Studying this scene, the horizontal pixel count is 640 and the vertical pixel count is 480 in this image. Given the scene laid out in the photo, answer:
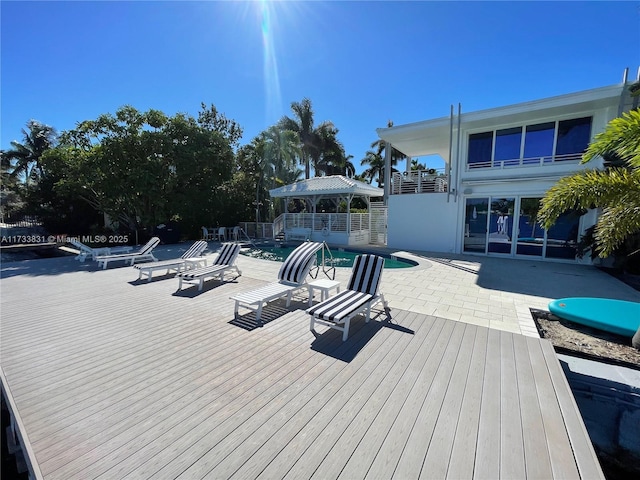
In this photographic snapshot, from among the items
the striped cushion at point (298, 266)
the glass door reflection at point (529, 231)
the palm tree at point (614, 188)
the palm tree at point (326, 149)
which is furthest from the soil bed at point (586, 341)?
the palm tree at point (326, 149)

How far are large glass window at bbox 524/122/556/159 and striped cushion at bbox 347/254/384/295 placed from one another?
10.3m

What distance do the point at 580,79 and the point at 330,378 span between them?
44.9 feet

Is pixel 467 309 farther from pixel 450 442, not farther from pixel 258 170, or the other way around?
pixel 258 170

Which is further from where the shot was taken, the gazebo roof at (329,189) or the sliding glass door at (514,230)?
the gazebo roof at (329,189)

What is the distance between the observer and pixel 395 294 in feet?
21.4

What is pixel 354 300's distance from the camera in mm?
4703

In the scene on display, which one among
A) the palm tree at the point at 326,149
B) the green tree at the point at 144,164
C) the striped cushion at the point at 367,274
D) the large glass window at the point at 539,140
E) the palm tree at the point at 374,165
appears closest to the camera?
the striped cushion at the point at 367,274

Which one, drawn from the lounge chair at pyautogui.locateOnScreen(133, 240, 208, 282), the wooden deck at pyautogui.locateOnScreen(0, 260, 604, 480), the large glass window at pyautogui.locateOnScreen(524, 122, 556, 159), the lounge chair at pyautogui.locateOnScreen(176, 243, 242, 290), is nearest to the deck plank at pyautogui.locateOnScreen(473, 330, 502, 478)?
the wooden deck at pyautogui.locateOnScreen(0, 260, 604, 480)

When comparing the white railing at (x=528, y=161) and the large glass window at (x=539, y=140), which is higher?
the large glass window at (x=539, y=140)

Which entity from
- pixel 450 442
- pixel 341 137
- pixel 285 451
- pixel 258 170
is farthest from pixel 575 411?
pixel 341 137

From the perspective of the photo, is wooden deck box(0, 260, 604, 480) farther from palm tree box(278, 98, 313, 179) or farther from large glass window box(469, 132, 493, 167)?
palm tree box(278, 98, 313, 179)

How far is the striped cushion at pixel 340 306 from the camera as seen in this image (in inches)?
161

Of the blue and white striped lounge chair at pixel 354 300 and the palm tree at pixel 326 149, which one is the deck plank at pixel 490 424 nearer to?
the blue and white striped lounge chair at pixel 354 300

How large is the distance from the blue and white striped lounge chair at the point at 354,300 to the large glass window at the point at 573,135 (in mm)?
10693
